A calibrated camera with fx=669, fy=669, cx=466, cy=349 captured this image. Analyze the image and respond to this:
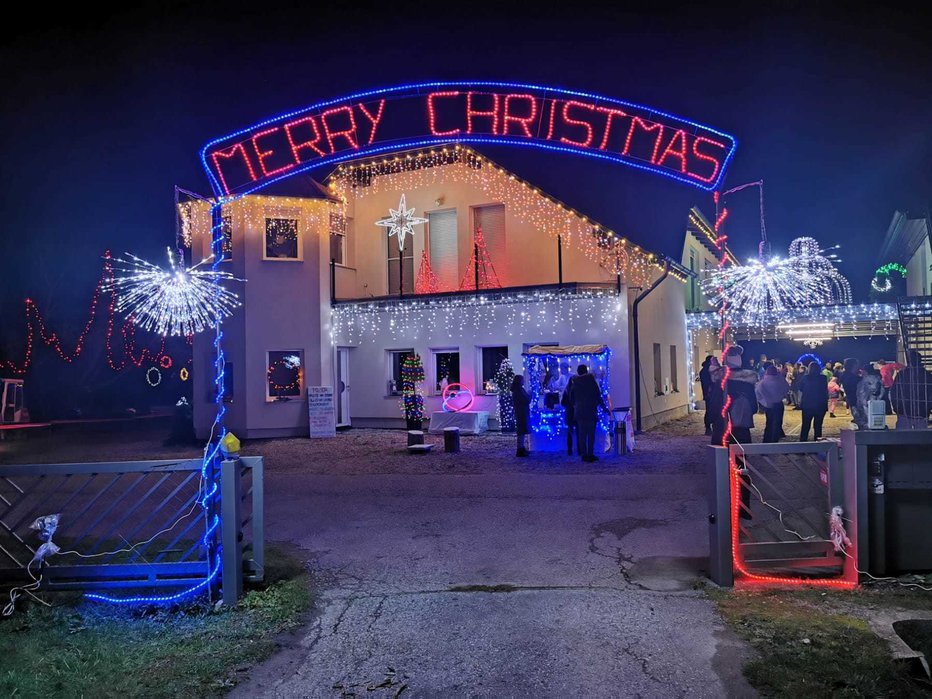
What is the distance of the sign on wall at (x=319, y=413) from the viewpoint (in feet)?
61.2

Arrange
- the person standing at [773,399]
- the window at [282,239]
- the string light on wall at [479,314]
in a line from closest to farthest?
the person standing at [773,399]
the string light on wall at [479,314]
the window at [282,239]

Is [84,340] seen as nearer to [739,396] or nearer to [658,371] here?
[658,371]

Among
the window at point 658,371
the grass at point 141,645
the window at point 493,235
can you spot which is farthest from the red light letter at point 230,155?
the window at point 658,371

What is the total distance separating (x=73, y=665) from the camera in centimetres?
432

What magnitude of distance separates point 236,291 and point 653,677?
17.0m

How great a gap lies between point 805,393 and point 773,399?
190 centimetres

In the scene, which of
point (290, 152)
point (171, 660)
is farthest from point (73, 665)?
point (290, 152)

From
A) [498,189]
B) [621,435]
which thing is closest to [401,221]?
[498,189]

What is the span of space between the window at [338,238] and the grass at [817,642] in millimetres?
17621

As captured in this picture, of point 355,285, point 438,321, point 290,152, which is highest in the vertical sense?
point 290,152

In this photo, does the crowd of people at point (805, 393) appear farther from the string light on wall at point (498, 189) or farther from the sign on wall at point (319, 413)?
the sign on wall at point (319, 413)

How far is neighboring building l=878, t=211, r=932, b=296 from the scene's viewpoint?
25.5m

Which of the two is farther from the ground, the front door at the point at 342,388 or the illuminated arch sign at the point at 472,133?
the illuminated arch sign at the point at 472,133

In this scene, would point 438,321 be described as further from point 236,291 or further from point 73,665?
point 73,665
